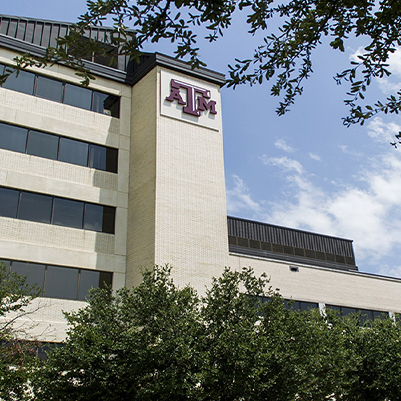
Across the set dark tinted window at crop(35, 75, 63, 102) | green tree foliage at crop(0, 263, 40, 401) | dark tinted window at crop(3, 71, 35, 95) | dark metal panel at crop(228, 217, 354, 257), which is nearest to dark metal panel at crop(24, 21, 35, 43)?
dark tinted window at crop(3, 71, 35, 95)

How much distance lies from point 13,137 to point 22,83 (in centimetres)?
319

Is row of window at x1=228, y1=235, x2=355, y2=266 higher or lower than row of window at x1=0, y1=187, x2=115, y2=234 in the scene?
higher

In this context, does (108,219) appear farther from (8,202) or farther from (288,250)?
(288,250)

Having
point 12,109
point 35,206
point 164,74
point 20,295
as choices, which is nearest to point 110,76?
point 164,74

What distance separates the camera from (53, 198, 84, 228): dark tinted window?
24984 mm

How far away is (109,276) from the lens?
1001 inches

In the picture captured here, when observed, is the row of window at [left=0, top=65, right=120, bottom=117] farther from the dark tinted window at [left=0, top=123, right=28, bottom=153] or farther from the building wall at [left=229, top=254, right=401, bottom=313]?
the building wall at [left=229, top=254, right=401, bottom=313]

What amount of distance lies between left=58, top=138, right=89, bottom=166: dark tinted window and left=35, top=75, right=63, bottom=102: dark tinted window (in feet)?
8.29

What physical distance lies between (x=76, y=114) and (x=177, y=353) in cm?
1600

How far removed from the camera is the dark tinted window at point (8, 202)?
77.7 ft

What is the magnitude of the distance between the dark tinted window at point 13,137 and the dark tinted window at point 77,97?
329 cm

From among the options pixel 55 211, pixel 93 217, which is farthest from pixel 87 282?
pixel 55 211

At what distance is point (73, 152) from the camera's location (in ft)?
87.6

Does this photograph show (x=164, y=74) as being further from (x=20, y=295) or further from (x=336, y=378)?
(x=336, y=378)
